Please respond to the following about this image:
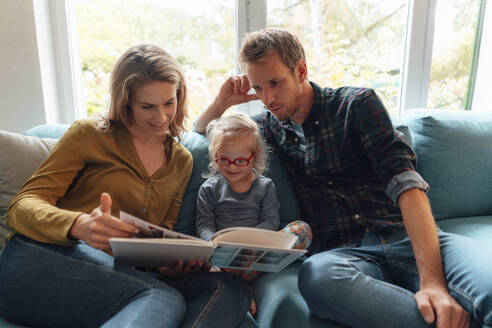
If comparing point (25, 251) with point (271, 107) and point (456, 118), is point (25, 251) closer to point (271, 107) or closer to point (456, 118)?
point (271, 107)

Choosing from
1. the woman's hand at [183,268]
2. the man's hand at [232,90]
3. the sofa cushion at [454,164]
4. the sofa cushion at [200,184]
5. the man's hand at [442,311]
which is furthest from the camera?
the sofa cushion at [454,164]

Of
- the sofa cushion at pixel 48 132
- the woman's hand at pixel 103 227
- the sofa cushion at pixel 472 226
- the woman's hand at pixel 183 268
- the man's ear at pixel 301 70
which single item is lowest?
the sofa cushion at pixel 472 226

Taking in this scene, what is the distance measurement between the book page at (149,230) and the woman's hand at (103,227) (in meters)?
0.02

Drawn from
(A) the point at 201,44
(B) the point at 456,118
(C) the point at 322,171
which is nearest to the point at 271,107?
(C) the point at 322,171

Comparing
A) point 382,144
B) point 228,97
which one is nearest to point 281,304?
point 382,144

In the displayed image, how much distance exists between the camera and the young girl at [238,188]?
133cm

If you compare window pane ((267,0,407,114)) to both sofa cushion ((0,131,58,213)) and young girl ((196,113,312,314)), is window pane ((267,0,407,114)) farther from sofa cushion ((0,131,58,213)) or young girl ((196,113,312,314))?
sofa cushion ((0,131,58,213))

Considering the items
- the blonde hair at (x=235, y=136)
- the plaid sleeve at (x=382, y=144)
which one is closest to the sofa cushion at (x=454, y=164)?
the plaid sleeve at (x=382, y=144)

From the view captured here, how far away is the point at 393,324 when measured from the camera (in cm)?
95

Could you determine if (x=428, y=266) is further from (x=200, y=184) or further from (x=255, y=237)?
(x=200, y=184)

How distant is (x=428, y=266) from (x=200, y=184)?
0.84m

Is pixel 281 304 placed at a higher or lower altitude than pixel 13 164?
lower

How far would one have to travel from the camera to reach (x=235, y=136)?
1.33m

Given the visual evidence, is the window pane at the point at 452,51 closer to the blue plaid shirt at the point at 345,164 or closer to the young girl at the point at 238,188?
the blue plaid shirt at the point at 345,164
